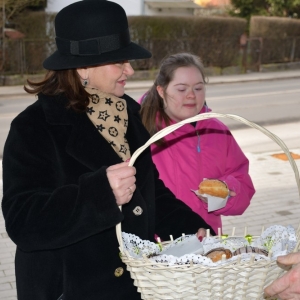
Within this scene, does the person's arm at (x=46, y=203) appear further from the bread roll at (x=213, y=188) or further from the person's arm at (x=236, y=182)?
the person's arm at (x=236, y=182)

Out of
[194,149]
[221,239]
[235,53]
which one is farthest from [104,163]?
[235,53]

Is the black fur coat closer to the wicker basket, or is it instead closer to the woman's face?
the woman's face

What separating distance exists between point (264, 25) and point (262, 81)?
5.39 metres

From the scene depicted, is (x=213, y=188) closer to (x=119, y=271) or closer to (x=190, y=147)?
(x=190, y=147)

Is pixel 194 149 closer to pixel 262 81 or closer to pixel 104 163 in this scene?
pixel 104 163

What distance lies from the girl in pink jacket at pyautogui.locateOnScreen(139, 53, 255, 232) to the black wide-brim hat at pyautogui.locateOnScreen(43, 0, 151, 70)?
1.20 m

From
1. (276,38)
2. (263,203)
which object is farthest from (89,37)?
(276,38)

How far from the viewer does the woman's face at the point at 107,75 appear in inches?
95.4

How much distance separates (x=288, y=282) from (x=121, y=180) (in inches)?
25.3

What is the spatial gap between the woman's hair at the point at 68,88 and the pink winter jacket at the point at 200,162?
3.99 feet

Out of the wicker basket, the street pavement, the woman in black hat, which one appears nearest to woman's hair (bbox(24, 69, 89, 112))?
the woman in black hat

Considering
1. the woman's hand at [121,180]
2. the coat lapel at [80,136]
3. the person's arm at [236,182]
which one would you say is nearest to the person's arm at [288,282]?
the woman's hand at [121,180]

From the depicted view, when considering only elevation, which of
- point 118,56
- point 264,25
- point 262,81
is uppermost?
point 118,56

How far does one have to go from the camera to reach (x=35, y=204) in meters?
2.08
